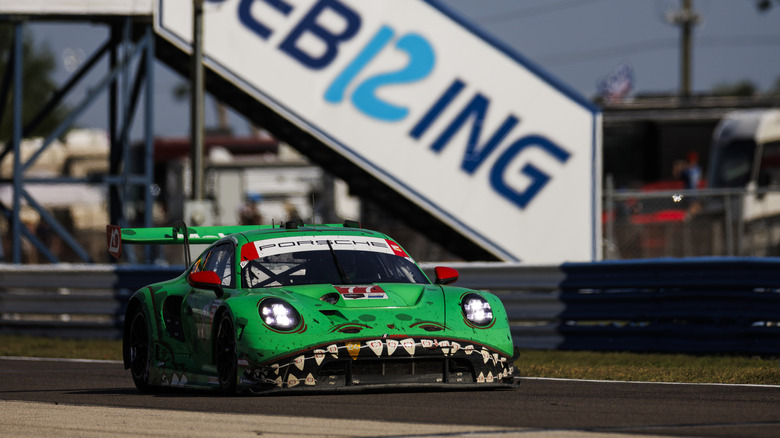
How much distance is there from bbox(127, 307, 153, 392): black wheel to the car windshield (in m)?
1.41

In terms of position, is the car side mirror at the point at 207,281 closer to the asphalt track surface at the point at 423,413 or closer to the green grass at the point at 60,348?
the asphalt track surface at the point at 423,413

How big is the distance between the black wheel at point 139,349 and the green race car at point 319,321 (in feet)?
0.32

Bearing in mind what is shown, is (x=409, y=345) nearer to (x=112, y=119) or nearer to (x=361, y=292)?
(x=361, y=292)

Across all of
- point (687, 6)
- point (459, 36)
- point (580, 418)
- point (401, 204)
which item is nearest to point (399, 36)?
point (459, 36)

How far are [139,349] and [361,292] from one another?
8.62ft

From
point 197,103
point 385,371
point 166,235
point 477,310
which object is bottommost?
point 385,371

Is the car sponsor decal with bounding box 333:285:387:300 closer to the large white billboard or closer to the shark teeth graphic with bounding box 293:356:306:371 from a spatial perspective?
the shark teeth graphic with bounding box 293:356:306:371

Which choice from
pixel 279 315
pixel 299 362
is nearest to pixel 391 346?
pixel 299 362

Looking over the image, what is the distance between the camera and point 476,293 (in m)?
9.45

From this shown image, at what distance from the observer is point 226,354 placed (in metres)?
9.26

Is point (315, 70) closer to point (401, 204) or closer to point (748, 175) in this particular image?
point (401, 204)

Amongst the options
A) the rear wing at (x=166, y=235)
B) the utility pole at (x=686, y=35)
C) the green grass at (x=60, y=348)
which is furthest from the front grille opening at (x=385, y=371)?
the utility pole at (x=686, y=35)

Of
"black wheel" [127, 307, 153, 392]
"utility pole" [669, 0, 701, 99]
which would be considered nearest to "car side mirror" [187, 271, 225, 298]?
"black wheel" [127, 307, 153, 392]

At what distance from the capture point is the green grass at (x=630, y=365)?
11000mm
